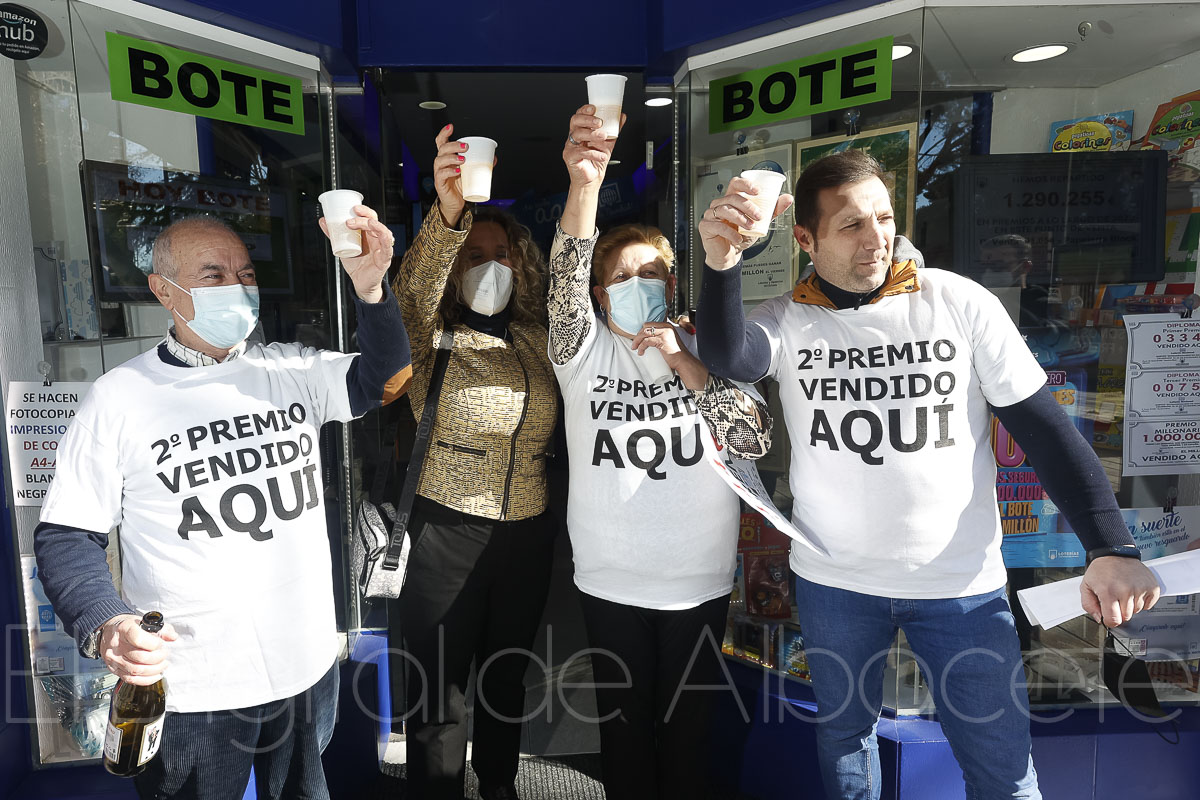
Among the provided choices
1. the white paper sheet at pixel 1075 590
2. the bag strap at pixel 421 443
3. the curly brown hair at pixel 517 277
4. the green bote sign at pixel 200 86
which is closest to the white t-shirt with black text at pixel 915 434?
the white paper sheet at pixel 1075 590

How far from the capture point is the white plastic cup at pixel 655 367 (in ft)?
6.81

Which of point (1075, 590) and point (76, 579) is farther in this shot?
point (1075, 590)

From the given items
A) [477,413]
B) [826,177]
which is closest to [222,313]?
[477,413]

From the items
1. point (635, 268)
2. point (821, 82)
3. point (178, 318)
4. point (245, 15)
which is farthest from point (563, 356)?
point (245, 15)

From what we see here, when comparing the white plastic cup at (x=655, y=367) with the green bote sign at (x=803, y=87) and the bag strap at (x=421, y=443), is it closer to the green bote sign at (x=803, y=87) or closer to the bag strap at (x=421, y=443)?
the bag strap at (x=421, y=443)

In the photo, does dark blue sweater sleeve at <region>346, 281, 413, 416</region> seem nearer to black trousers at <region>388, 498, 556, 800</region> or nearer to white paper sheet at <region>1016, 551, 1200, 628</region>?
black trousers at <region>388, 498, 556, 800</region>

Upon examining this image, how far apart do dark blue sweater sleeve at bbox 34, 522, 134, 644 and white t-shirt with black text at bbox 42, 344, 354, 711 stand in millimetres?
38

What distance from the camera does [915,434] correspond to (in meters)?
1.84

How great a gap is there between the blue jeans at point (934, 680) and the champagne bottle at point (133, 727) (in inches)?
60.1

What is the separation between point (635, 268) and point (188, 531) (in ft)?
4.11

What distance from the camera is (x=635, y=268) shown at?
2082mm

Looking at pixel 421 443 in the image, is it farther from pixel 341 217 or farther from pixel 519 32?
pixel 519 32

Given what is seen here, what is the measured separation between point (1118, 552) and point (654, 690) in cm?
120

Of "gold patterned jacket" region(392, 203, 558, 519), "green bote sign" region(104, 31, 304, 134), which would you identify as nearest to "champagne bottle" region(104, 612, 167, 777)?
"gold patterned jacket" region(392, 203, 558, 519)
